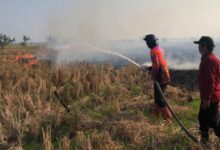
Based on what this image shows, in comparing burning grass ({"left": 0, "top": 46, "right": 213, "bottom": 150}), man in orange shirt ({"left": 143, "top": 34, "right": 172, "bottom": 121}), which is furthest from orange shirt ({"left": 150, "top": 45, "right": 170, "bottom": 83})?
burning grass ({"left": 0, "top": 46, "right": 213, "bottom": 150})

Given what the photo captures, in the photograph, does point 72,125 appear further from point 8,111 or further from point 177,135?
point 177,135

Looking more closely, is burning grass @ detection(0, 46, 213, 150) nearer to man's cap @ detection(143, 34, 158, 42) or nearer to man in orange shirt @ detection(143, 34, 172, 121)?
man in orange shirt @ detection(143, 34, 172, 121)

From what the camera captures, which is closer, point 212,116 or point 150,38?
point 212,116

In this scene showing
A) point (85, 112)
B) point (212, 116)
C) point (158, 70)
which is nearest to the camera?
point (212, 116)

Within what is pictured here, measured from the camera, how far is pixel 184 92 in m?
13.4

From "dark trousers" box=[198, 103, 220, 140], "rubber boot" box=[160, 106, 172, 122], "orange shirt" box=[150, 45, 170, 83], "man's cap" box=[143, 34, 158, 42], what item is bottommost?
"rubber boot" box=[160, 106, 172, 122]

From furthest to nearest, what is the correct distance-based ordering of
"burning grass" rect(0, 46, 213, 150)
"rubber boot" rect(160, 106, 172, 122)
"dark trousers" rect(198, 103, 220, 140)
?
1. "rubber boot" rect(160, 106, 172, 122)
2. "burning grass" rect(0, 46, 213, 150)
3. "dark trousers" rect(198, 103, 220, 140)

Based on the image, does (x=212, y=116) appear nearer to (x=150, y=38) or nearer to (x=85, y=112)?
(x=150, y=38)

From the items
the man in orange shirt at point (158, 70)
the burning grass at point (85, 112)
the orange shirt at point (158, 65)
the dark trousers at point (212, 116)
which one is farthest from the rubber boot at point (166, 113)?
the dark trousers at point (212, 116)

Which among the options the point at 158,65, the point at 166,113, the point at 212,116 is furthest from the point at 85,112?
the point at 212,116

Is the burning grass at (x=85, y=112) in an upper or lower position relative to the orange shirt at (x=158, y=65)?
lower

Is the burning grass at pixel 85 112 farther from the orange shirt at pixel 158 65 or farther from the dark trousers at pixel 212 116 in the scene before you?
the orange shirt at pixel 158 65

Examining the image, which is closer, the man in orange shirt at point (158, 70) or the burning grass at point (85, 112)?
the burning grass at point (85, 112)

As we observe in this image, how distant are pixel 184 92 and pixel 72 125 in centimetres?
556
